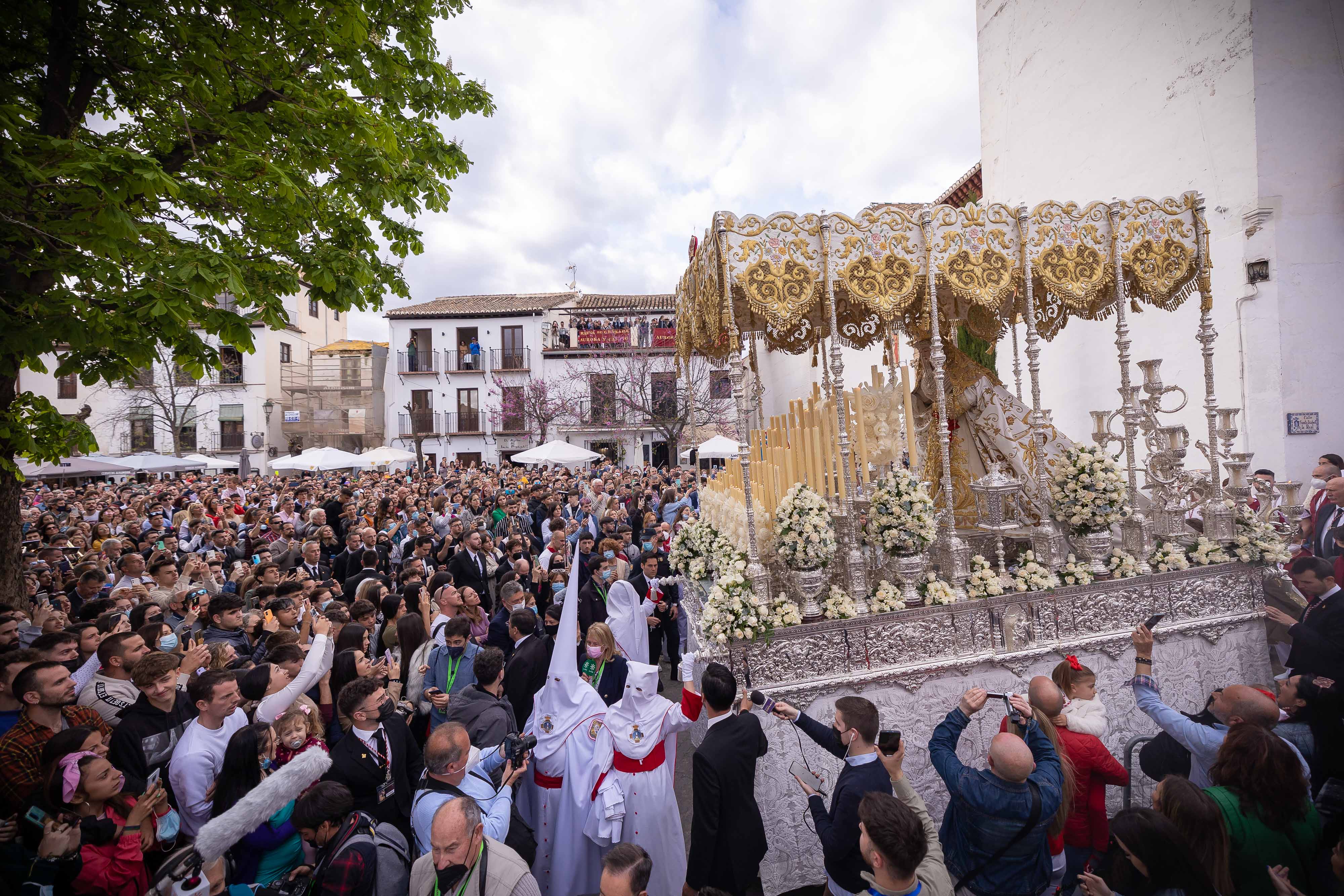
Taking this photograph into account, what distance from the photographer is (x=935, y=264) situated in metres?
5.51

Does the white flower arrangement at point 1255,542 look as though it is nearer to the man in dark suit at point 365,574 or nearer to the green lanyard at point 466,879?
the green lanyard at point 466,879

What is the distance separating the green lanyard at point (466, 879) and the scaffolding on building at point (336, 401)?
124 ft

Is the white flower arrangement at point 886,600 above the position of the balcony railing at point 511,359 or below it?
below

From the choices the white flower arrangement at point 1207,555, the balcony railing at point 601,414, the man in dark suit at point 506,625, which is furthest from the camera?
the balcony railing at point 601,414

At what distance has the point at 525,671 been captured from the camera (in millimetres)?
5023

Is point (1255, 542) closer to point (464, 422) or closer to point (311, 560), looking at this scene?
point (311, 560)

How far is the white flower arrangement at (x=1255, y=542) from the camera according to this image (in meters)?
6.02

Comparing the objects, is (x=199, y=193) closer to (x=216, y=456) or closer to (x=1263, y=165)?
(x=1263, y=165)

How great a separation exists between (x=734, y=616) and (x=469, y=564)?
4.57 meters

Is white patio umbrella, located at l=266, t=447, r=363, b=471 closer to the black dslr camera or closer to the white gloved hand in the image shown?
the white gloved hand

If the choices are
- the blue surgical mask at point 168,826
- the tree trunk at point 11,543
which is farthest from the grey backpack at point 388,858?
the tree trunk at point 11,543

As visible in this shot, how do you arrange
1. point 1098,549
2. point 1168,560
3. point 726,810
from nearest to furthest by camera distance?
point 726,810 → point 1098,549 → point 1168,560

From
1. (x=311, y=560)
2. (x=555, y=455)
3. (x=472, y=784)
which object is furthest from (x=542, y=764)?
(x=555, y=455)

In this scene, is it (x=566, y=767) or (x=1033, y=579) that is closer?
(x=566, y=767)
